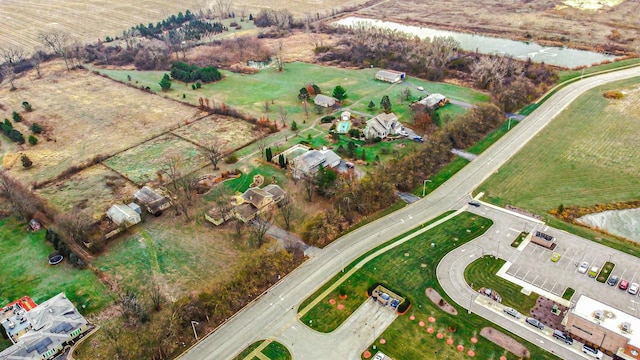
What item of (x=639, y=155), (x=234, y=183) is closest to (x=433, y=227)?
(x=234, y=183)

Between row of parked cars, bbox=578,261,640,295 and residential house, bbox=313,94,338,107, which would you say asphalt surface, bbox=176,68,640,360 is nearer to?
row of parked cars, bbox=578,261,640,295

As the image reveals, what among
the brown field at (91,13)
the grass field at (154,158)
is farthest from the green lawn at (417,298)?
the brown field at (91,13)

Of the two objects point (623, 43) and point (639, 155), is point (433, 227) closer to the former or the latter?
point (639, 155)

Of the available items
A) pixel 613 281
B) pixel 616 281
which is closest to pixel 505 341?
pixel 613 281

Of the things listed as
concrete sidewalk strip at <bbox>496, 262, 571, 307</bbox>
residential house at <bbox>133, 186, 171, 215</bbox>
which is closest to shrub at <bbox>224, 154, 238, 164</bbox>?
residential house at <bbox>133, 186, 171, 215</bbox>

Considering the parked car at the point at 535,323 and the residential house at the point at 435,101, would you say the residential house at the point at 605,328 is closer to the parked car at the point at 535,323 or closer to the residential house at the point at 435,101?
the parked car at the point at 535,323

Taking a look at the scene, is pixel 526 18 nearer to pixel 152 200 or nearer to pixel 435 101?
pixel 435 101
